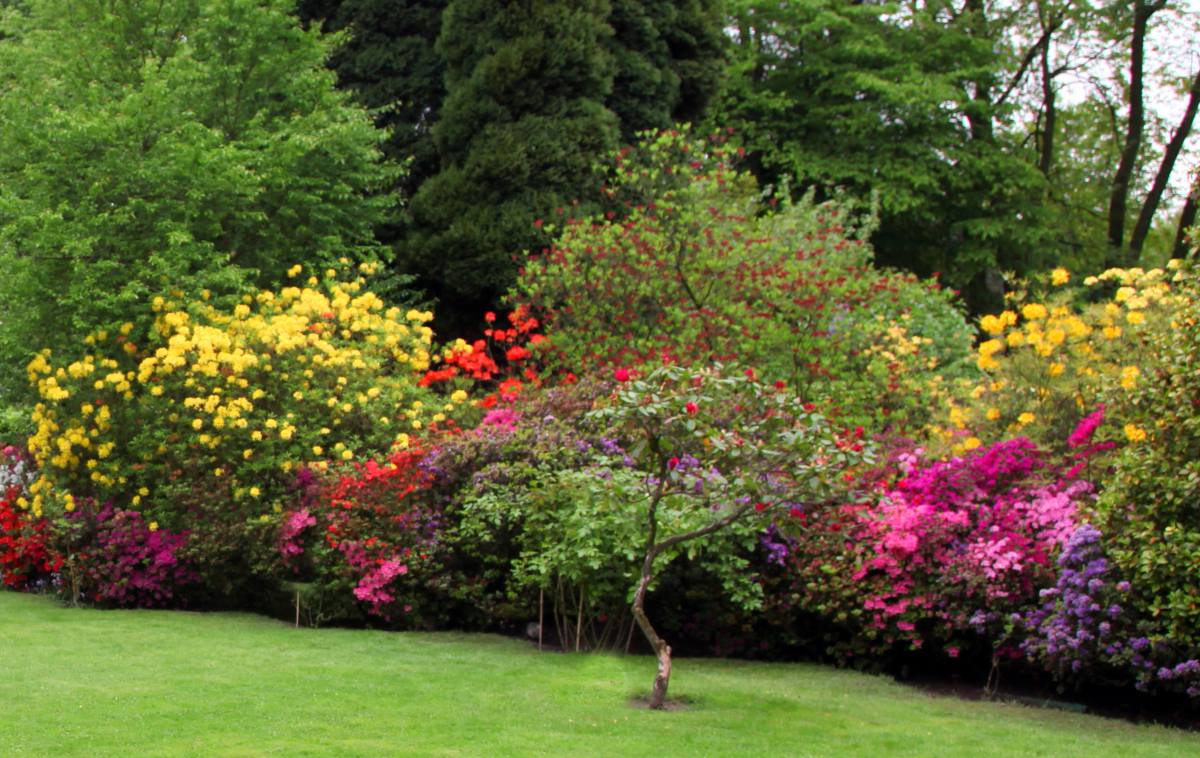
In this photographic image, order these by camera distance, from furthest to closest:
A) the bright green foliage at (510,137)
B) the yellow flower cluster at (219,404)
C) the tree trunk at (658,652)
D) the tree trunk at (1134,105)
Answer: the tree trunk at (1134,105), the bright green foliage at (510,137), the yellow flower cluster at (219,404), the tree trunk at (658,652)

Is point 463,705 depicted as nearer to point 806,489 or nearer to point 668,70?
point 806,489

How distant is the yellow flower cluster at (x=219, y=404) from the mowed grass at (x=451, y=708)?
217 centimetres

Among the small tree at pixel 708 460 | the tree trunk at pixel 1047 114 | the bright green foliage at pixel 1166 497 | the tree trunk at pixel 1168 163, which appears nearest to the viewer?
the small tree at pixel 708 460

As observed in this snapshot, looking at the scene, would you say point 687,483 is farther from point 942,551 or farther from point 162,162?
point 162,162

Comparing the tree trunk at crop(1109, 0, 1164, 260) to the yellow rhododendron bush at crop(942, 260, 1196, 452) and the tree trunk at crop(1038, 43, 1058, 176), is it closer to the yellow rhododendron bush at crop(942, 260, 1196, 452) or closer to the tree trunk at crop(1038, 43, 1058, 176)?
the tree trunk at crop(1038, 43, 1058, 176)

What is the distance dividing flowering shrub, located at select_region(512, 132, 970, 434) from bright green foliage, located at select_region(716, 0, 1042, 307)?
9783 mm

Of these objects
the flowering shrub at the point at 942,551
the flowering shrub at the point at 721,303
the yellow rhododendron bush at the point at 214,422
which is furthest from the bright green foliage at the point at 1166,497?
the yellow rhododendron bush at the point at 214,422

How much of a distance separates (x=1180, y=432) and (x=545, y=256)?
7747 millimetres

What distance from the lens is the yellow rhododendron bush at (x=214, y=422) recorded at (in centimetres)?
1085

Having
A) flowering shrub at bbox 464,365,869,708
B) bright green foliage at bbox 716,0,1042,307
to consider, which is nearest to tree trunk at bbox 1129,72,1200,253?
bright green foliage at bbox 716,0,1042,307

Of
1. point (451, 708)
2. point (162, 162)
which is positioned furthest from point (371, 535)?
point (162, 162)

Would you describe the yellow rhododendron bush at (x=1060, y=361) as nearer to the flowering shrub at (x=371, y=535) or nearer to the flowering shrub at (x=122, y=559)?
the flowering shrub at (x=371, y=535)

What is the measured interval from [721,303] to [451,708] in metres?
6.26

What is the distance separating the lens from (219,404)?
435 inches
